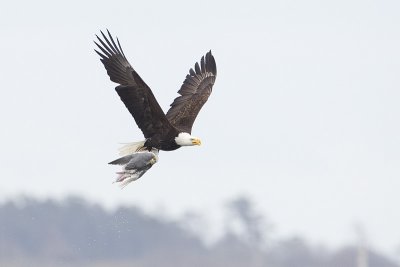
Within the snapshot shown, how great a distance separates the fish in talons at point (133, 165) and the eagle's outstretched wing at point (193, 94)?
1354 mm

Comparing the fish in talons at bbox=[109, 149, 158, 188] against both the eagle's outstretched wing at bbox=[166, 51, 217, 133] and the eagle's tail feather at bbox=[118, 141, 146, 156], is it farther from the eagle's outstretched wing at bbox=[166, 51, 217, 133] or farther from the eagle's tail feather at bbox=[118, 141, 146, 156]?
the eagle's outstretched wing at bbox=[166, 51, 217, 133]

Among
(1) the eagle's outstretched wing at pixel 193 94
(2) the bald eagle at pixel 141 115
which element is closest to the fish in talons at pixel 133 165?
(2) the bald eagle at pixel 141 115

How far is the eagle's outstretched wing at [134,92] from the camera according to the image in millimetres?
19250

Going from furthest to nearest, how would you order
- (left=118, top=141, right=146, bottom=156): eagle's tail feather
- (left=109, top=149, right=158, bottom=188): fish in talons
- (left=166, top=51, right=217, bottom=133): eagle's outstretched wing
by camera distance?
(left=166, top=51, right=217, bottom=133): eagle's outstretched wing < (left=118, top=141, right=146, bottom=156): eagle's tail feather < (left=109, top=149, right=158, bottom=188): fish in talons

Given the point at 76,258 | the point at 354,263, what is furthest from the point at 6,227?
the point at 354,263

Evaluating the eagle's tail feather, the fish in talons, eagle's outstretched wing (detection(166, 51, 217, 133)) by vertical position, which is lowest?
the fish in talons

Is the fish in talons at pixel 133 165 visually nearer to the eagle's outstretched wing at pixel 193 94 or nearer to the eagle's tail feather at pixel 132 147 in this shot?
the eagle's tail feather at pixel 132 147

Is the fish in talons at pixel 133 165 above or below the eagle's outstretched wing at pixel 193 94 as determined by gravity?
below

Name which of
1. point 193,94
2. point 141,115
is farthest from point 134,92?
point 193,94

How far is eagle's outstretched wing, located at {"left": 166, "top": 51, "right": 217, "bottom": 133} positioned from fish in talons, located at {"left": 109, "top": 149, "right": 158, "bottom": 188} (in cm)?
135

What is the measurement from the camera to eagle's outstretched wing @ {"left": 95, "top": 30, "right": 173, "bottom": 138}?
1925 centimetres

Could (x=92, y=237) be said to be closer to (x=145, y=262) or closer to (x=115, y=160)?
(x=145, y=262)

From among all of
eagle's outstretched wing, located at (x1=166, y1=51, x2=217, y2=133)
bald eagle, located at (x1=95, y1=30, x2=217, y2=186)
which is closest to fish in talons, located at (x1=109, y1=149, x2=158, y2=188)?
bald eagle, located at (x1=95, y1=30, x2=217, y2=186)

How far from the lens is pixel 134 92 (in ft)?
63.3
